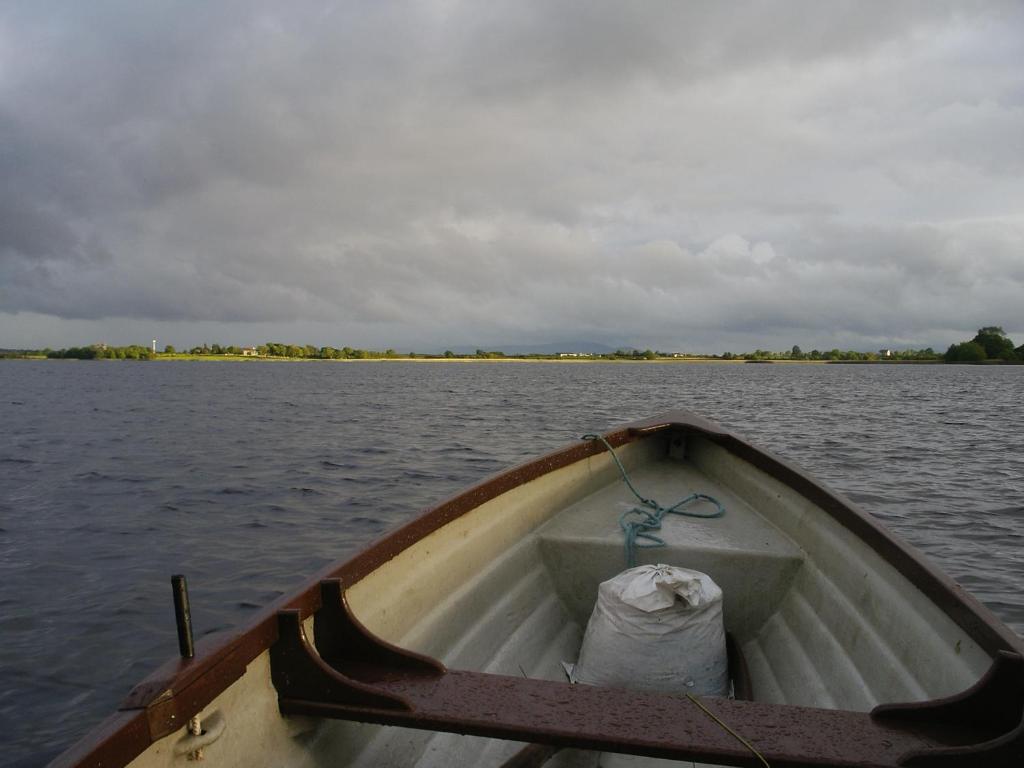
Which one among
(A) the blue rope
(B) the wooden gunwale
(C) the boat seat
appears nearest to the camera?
(B) the wooden gunwale

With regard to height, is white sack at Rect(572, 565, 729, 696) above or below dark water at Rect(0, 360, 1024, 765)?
above

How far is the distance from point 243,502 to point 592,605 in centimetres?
1026

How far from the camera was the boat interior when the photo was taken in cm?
305

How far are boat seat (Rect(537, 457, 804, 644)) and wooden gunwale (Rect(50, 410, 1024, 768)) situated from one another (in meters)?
0.47

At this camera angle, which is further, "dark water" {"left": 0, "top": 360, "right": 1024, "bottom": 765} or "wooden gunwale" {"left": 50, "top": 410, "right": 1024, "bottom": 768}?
"dark water" {"left": 0, "top": 360, "right": 1024, "bottom": 765}

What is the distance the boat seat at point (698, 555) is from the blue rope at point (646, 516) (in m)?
0.06

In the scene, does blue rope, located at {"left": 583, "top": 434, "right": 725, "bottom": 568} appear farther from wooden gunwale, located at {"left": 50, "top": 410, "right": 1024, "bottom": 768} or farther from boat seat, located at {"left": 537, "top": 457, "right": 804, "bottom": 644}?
wooden gunwale, located at {"left": 50, "top": 410, "right": 1024, "bottom": 768}

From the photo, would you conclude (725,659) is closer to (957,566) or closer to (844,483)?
(957,566)

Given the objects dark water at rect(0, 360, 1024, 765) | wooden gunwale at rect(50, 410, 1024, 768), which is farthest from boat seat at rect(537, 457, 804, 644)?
dark water at rect(0, 360, 1024, 765)

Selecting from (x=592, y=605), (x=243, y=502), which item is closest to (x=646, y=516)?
(x=592, y=605)

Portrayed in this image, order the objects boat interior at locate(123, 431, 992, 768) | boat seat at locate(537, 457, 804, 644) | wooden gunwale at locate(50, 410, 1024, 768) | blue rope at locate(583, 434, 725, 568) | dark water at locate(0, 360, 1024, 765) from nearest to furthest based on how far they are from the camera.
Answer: wooden gunwale at locate(50, 410, 1024, 768)
boat interior at locate(123, 431, 992, 768)
boat seat at locate(537, 457, 804, 644)
blue rope at locate(583, 434, 725, 568)
dark water at locate(0, 360, 1024, 765)

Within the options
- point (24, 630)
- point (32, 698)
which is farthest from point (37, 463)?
point (32, 698)

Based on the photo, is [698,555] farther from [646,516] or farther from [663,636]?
[663,636]

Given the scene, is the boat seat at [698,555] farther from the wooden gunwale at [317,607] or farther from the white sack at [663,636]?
the white sack at [663,636]
